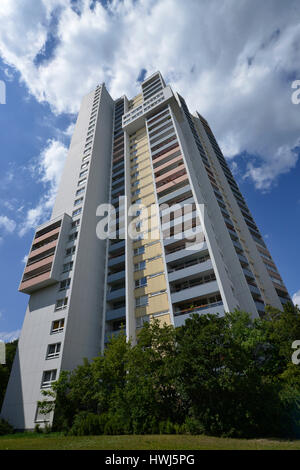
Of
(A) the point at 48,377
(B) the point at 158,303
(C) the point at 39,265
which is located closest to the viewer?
(A) the point at 48,377

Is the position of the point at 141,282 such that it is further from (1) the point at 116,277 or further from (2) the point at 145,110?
(2) the point at 145,110

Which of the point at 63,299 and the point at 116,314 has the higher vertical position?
the point at 63,299

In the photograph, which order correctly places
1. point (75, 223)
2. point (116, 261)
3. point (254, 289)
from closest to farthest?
point (254, 289), point (116, 261), point (75, 223)

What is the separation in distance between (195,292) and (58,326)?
15.9 meters

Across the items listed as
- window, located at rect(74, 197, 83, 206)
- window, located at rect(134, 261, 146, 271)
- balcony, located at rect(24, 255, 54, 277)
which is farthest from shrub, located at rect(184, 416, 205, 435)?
window, located at rect(74, 197, 83, 206)

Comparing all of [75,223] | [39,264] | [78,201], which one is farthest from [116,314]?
[78,201]

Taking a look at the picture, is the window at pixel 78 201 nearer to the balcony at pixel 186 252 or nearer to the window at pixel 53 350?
the balcony at pixel 186 252

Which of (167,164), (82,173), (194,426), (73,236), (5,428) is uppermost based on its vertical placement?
(82,173)

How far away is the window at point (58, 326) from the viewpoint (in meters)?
28.1

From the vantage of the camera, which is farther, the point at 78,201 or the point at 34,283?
the point at 78,201

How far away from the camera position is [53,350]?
27219 mm

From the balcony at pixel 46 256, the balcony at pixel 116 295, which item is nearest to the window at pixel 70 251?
the balcony at pixel 46 256

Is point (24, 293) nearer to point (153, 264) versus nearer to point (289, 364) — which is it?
point (153, 264)

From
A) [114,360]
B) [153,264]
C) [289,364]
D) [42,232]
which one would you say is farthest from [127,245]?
[289,364]
